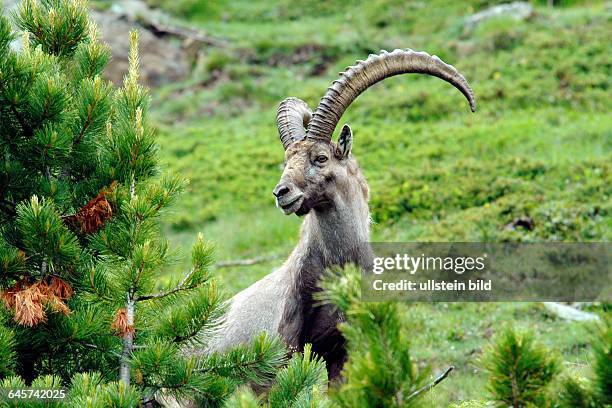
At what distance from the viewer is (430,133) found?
19.5m

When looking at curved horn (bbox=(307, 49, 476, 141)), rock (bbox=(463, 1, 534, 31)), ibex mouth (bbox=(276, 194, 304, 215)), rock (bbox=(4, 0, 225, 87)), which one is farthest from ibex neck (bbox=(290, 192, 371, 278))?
rock (bbox=(4, 0, 225, 87))

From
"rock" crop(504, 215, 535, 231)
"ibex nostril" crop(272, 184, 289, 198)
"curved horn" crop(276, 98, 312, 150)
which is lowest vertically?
"ibex nostril" crop(272, 184, 289, 198)

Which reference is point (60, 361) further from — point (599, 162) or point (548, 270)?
point (599, 162)

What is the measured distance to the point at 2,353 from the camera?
5.02m

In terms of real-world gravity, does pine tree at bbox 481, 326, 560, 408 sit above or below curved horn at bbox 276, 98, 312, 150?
below

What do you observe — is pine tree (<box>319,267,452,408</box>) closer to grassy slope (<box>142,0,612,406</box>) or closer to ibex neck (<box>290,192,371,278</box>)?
grassy slope (<box>142,0,612,406</box>)

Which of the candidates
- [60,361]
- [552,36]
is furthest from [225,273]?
[552,36]

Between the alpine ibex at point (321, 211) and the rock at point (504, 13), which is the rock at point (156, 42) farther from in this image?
the alpine ibex at point (321, 211)

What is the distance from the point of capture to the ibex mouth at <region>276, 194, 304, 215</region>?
7.49 meters

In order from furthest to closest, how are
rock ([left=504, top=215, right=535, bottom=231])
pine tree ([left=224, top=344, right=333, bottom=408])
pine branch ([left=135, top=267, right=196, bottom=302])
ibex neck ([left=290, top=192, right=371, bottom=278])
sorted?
rock ([left=504, top=215, right=535, bottom=231])
ibex neck ([left=290, top=192, right=371, bottom=278])
pine branch ([left=135, top=267, right=196, bottom=302])
pine tree ([left=224, top=344, right=333, bottom=408])

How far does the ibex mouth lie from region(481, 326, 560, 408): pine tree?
13.0 ft

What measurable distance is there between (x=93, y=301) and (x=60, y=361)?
449 millimetres

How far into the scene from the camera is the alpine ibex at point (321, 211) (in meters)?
7.59

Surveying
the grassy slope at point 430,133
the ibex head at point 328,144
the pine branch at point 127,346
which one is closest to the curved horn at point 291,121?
the ibex head at point 328,144
